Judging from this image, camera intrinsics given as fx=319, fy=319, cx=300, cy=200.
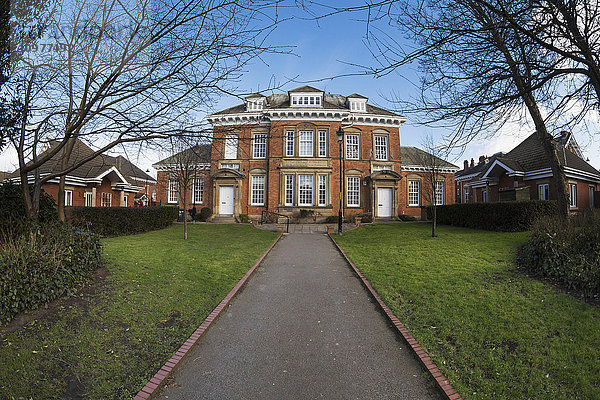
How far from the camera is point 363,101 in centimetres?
2842

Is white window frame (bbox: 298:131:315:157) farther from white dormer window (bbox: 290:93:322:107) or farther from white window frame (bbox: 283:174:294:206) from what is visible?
white dormer window (bbox: 290:93:322:107)

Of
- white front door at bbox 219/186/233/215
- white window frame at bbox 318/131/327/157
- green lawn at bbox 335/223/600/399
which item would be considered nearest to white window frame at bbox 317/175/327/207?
white window frame at bbox 318/131/327/157

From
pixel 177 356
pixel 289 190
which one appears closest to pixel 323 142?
pixel 289 190

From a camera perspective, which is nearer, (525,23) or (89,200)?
(525,23)

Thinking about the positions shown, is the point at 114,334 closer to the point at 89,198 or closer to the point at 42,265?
the point at 42,265

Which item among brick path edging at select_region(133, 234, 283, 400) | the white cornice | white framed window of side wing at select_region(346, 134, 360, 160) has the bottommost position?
brick path edging at select_region(133, 234, 283, 400)

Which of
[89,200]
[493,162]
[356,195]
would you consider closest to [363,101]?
[356,195]

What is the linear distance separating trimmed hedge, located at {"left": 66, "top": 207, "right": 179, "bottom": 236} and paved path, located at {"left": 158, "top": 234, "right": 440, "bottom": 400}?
11.0 meters

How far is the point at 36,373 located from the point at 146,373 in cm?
120

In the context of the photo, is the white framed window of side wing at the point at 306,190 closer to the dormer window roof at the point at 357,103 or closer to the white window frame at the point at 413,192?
the dormer window roof at the point at 357,103

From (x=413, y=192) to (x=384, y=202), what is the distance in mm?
5678

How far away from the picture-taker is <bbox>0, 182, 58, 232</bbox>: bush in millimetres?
6934

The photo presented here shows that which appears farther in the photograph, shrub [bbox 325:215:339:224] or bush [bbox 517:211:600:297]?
shrub [bbox 325:215:339:224]

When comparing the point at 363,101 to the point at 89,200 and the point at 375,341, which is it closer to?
the point at 89,200
